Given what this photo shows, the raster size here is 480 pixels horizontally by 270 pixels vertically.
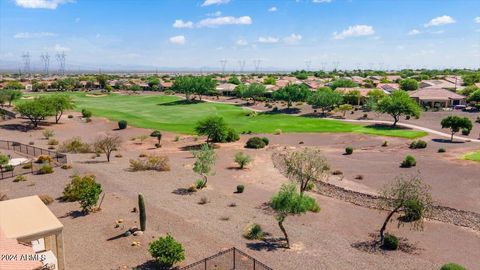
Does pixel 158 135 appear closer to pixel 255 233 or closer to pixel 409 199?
pixel 255 233

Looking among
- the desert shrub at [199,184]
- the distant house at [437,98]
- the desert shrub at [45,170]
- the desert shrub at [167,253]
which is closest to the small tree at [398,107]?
the distant house at [437,98]

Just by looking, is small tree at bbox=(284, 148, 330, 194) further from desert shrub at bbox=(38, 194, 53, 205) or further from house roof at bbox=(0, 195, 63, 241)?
desert shrub at bbox=(38, 194, 53, 205)

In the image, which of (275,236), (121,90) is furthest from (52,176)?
(121,90)

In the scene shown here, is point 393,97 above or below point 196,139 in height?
above

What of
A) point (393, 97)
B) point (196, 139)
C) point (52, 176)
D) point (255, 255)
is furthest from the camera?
point (393, 97)

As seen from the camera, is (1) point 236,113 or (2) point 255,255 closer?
(2) point 255,255

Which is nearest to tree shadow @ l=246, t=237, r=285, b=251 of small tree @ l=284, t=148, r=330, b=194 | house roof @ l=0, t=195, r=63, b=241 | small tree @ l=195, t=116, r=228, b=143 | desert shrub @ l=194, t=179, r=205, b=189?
small tree @ l=284, t=148, r=330, b=194

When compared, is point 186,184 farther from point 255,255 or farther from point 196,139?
point 196,139

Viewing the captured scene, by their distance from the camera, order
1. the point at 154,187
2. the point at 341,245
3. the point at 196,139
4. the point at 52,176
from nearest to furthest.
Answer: the point at 341,245, the point at 154,187, the point at 52,176, the point at 196,139
